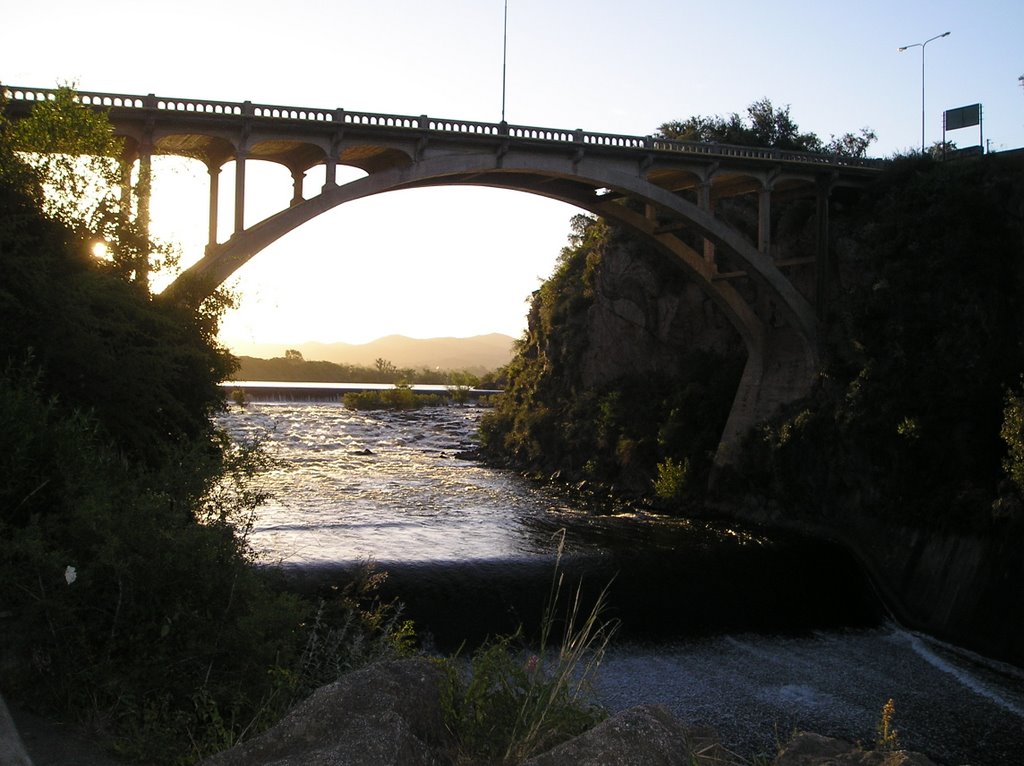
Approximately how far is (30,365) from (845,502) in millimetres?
20120

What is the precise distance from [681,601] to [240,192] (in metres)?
12.8

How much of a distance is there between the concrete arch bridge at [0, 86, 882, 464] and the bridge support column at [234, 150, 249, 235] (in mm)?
22

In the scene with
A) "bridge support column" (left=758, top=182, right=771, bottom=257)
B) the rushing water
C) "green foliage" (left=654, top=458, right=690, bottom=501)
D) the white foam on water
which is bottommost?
the white foam on water

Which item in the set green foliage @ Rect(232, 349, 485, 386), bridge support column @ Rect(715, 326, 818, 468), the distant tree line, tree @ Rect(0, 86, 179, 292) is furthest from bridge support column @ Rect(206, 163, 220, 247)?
green foliage @ Rect(232, 349, 485, 386)

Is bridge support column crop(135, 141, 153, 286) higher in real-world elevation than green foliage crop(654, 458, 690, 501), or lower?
higher

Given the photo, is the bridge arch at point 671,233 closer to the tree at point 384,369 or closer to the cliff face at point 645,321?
the cliff face at point 645,321

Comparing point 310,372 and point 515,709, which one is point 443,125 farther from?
point 310,372

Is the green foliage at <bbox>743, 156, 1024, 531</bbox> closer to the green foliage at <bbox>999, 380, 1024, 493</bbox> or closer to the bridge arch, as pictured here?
the green foliage at <bbox>999, 380, 1024, 493</bbox>

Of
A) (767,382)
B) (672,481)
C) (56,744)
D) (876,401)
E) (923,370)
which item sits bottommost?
(672,481)

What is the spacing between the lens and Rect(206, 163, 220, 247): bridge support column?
20016 mm

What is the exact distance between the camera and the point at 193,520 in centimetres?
841

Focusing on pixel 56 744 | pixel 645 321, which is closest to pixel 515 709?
pixel 56 744

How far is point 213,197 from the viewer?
2066 centimetres

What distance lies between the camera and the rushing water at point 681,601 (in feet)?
43.0
